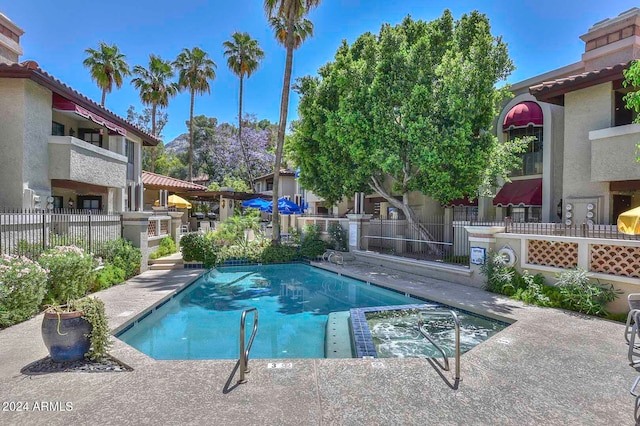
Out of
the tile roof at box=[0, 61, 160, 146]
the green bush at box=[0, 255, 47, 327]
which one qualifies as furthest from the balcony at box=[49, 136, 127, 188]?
the green bush at box=[0, 255, 47, 327]

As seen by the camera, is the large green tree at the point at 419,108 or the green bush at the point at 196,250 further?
the green bush at the point at 196,250

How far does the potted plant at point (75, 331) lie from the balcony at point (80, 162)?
418 inches

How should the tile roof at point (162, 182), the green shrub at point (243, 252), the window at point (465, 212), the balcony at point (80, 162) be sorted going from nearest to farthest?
the balcony at point (80, 162) < the green shrub at point (243, 252) < the window at point (465, 212) < the tile roof at point (162, 182)

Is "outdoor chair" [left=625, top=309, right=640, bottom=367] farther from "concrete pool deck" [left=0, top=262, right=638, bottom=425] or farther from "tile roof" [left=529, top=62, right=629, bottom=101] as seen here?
"tile roof" [left=529, top=62, right=629, bottom=101]

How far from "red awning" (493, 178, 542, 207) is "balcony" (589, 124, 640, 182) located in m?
3.72

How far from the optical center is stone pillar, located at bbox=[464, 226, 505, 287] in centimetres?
1245

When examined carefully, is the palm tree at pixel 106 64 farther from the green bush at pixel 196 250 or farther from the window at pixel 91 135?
the green bush at pixel 196 250

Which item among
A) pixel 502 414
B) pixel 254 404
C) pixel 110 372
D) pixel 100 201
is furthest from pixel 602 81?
pixel 100 201

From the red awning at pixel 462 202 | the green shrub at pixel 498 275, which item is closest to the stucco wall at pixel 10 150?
the green shrub at pixel 498 275

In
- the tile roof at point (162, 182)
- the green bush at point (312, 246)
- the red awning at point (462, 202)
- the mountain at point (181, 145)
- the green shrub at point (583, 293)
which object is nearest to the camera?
the green shrub at point (583, 293)

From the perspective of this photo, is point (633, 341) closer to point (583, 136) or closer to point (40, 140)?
point (583, 136)

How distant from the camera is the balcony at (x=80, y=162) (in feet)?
45.6

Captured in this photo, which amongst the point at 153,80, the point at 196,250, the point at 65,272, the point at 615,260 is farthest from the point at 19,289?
the point at 153,80

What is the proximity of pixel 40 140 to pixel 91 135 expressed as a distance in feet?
20.2
